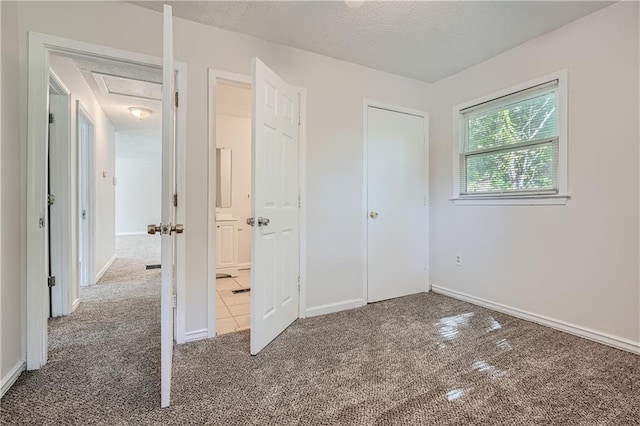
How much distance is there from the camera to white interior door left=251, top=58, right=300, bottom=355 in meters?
2.10

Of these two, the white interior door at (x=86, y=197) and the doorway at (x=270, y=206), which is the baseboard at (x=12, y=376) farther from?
the white interior door at (x=86, y=197)

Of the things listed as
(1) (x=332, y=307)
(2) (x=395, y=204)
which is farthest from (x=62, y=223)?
(2) (x=395, y=204)

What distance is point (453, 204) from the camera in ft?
10.9

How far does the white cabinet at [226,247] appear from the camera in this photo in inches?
177

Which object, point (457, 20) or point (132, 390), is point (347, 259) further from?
point (457, 20)

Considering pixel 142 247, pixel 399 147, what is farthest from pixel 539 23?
pixel 142 247

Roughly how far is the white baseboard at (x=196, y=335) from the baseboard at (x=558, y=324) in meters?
2.44

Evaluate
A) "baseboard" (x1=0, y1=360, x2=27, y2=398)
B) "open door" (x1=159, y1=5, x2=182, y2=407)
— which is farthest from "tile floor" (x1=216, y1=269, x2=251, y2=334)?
"baseboard" (x1=0, y1=360, x2=27, y2=398)

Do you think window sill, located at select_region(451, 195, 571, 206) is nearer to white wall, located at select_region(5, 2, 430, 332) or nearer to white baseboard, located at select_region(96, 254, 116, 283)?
white wall, located at select_region(5, 2, 430, 332)

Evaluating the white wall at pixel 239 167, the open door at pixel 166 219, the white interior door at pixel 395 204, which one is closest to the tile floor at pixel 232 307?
the white wall at pixel 239 167

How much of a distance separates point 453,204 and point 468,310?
1064mm

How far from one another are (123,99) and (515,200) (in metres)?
4.65

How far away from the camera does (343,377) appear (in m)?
1.79

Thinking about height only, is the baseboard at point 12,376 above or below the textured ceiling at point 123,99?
below
